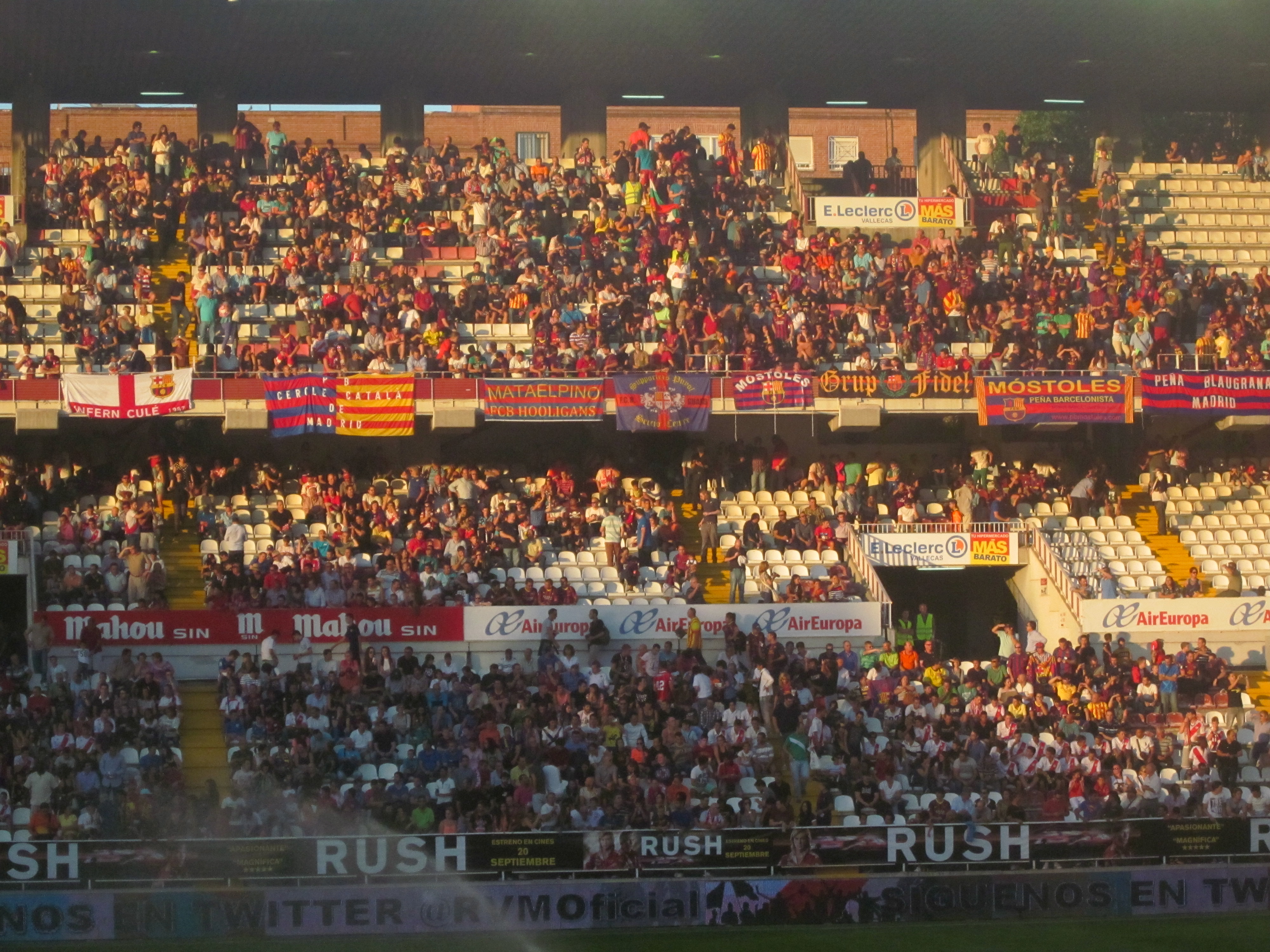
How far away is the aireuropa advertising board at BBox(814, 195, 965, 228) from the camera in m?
37.5

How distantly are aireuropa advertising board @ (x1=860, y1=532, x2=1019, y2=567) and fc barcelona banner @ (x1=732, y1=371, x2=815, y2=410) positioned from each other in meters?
2.70

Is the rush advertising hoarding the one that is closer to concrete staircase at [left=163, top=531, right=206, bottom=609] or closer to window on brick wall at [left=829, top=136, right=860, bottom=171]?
concrete staircase at [left=163, top=531, right=206, bottom=609]

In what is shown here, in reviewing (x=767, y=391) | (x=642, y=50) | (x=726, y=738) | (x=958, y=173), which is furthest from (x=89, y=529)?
(x=958, y=173)

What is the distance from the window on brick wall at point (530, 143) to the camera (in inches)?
2657

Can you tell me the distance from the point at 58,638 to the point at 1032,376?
16.9m

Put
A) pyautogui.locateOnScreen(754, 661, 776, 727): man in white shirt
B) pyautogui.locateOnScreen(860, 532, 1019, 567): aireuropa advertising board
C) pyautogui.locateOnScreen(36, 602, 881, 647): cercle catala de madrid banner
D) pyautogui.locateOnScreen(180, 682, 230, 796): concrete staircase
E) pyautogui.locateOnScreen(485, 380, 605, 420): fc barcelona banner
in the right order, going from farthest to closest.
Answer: pyautogui.locateOnScreen(860, 532, 1019, 567): aireuropa advertising board < pyautogui.locateOnScreen(485, 380, 605, 420): fc barcelona banner < pyautogui.locateOnScreen(36, 602, 881, 647): cercle catala de madrid banner < pyautogui.locateOnScreen(754, 661, 776, 727): man in white shirt < pyautogui.locateOnScreen(180, 682, 230, 796): concrete staircase

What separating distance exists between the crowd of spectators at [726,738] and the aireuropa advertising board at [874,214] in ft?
36.7

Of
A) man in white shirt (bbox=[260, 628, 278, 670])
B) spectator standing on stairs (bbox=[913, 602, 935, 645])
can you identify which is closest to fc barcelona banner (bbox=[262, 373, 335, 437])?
man in white shirt (bbox=[260, 628, 278, 670])

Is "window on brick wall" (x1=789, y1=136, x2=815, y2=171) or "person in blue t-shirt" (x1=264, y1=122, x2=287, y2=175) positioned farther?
"window on brick wall" (x1=789, y1=136, x2=815, y2=171)

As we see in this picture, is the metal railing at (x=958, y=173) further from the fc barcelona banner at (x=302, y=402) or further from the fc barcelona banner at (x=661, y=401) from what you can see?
the fc barcelona banner at (x=302, y=402)

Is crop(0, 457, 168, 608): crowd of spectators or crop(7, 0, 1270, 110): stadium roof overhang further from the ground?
crop(7, 0, 1270, 110): stadium roof overhang

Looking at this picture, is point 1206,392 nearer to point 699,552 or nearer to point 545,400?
point 699,552

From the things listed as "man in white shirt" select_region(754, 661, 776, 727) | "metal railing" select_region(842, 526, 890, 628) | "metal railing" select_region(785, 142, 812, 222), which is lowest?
"man in white shirt" select_region(754, 661, 776, 727)

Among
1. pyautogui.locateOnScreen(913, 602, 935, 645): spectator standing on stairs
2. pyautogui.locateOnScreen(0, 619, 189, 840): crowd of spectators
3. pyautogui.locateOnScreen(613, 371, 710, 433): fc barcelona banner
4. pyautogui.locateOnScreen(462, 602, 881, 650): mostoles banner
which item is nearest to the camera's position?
pyautogui.locateOnScreen(0, 619, 189, 840): crowd of spectators
